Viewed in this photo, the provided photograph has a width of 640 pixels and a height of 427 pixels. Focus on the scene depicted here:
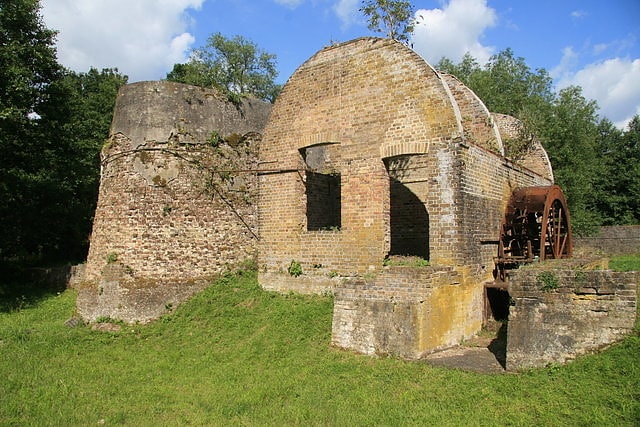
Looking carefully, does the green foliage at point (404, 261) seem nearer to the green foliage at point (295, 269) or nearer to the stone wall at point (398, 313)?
the stone wall at point (398, 313)

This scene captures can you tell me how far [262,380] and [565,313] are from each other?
4573 millimetres

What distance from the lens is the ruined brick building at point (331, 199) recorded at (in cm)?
922

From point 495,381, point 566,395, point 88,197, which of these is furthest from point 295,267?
point 88,197

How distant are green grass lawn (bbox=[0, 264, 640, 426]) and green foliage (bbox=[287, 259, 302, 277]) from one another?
1.81ft

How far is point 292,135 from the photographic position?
11.9 metres

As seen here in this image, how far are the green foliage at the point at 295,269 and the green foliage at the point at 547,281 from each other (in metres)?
5.64

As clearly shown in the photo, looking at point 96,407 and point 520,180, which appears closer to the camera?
point 96,407

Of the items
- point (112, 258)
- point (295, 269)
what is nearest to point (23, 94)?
point (112, 258)

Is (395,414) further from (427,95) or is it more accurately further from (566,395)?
(427,95)

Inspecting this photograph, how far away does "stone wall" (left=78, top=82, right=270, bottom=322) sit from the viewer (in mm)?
11867

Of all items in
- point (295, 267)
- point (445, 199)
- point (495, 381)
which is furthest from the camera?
point (295, 267)

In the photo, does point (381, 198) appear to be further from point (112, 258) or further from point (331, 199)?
point (112, 258)

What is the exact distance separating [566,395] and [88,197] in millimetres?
23857

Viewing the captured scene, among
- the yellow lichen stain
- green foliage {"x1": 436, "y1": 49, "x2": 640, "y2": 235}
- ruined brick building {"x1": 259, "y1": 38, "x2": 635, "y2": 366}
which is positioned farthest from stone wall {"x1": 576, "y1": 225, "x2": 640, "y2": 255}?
the yellow lichen stain
